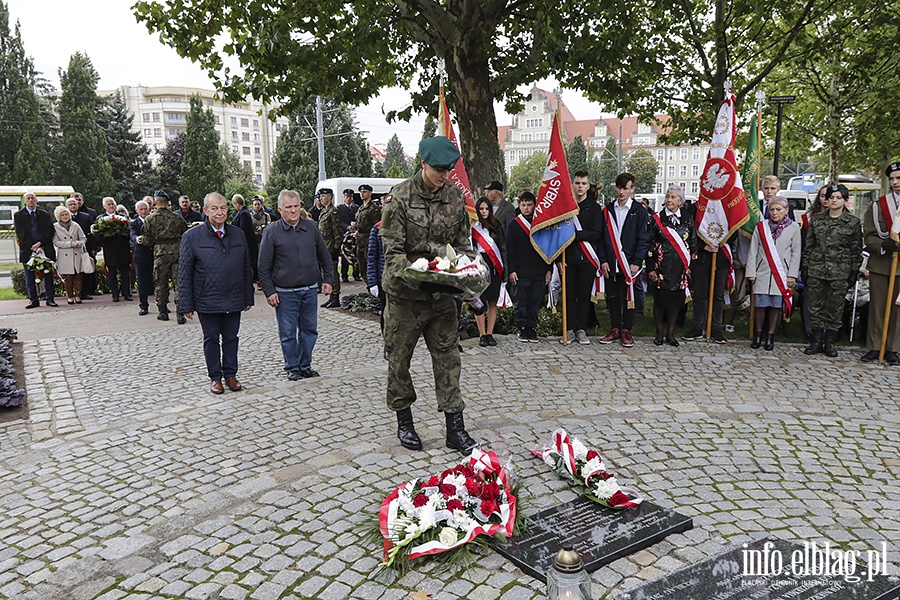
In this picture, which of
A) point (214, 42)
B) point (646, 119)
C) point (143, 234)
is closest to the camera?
point (143, 234)

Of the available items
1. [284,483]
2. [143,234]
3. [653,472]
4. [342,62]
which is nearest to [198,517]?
[284,483]

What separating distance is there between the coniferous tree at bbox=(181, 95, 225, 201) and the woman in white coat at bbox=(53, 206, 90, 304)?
36.6 meters

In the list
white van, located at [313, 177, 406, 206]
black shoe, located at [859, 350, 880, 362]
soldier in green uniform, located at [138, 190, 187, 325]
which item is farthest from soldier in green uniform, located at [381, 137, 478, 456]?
white van, located at [313, 177, 406, 206]

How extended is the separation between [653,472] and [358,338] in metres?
5.63

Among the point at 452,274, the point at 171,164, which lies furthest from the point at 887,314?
the point at 171,164

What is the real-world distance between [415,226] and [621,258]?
4566mm

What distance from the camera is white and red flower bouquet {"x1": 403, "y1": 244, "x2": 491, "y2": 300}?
445 cm

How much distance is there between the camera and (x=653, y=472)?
15.5ft

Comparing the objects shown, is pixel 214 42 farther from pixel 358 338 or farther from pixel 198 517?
pixel 198 517

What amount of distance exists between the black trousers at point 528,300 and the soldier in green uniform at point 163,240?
5519 mm

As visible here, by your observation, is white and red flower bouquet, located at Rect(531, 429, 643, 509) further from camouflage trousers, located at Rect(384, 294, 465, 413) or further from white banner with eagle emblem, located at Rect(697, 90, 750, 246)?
white banner with eagle emblem, located at Rect(697, 90, 750, 246)

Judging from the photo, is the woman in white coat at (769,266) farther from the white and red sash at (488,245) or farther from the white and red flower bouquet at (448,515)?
the white and red flower bouquet at (448,515)

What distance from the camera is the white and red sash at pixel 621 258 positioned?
28.4 feet

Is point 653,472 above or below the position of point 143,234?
below
